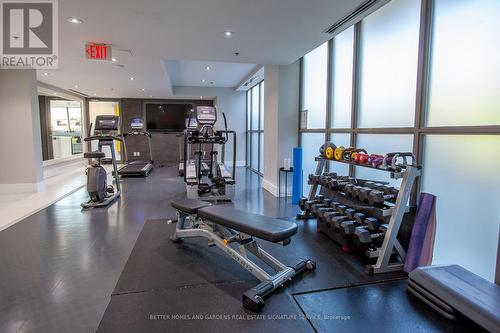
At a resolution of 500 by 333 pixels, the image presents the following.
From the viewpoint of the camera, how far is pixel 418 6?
107 inches

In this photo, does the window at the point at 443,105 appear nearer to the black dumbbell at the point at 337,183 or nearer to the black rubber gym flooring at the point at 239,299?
the black dumbbell at the point at 337,183

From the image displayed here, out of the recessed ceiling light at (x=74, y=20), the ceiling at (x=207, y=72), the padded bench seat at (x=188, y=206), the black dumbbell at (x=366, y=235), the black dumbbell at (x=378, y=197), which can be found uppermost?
the ceiling at (x=207, y=72)

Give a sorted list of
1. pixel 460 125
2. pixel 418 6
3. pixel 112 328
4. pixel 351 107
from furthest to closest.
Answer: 1. pixel 351 107
2. pixel 418 6
3. pixel 460 125
4. pixel 112 328

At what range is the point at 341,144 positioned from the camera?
4.08 meters

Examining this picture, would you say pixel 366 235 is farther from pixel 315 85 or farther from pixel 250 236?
pixel 315 85

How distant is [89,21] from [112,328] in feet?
10.3

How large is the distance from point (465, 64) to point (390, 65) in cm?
91

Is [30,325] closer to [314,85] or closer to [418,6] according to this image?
[418,6]

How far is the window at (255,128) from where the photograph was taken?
27.1ft

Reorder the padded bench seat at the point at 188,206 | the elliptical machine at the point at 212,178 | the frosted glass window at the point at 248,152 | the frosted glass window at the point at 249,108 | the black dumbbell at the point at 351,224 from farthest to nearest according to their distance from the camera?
1. the frosted glass window at the point at 248,152
2. the frosted glass window at the point at 249,108
3. the elliptical machine at the point at 212,178
4. the padded bench seat at the point at 188,206
5. the black dumbbell at the point at 351,224

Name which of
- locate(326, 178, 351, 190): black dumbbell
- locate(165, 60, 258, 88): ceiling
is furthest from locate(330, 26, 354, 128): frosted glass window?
locate(165, 60, 258, 88): ceiling

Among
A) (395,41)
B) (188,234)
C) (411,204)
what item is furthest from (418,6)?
(188,234)

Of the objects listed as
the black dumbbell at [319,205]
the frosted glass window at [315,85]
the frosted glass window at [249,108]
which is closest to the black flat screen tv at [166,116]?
the frosted glass window at [249,108]

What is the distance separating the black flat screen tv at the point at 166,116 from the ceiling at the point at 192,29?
472cm
